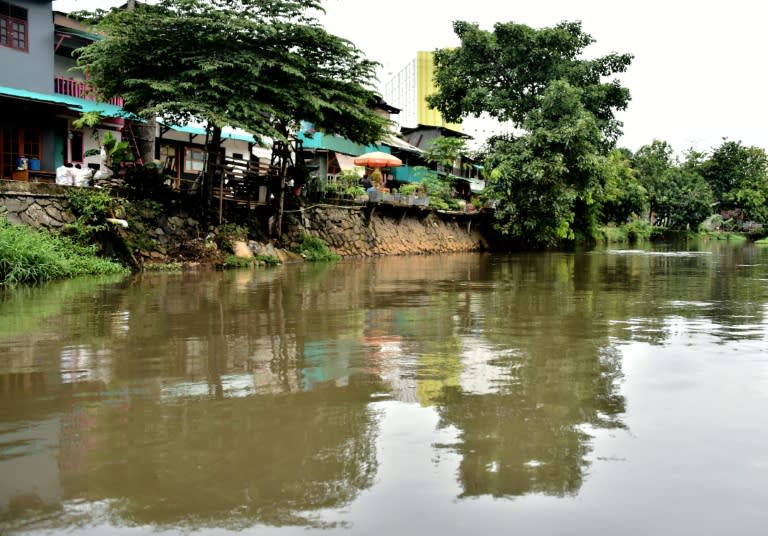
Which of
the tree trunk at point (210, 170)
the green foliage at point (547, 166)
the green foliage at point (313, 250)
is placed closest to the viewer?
the tree trunk at point (210, 170)

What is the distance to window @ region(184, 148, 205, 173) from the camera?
2808 cm

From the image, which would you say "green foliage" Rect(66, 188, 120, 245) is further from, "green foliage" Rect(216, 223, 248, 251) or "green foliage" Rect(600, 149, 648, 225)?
"green foliage" Rect(600, 149, 648, 225)

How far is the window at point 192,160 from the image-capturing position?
2808cm

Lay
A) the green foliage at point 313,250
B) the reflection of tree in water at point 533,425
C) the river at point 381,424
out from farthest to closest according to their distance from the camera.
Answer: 1. the green foliage at point 313,250
2. the reflection of tree in water at point 533,425
3. the river at point 381,424

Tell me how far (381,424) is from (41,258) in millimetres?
11745

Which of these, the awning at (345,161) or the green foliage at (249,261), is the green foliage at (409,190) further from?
the green foliage at (249,261)

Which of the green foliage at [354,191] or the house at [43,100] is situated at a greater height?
the house at [43,100]

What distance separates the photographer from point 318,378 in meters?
5.46

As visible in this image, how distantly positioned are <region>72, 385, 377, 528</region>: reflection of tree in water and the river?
0.6 inches

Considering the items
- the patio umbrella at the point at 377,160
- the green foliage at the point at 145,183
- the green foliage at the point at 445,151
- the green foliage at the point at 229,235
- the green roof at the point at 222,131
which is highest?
the green foliage at the point at 445,151

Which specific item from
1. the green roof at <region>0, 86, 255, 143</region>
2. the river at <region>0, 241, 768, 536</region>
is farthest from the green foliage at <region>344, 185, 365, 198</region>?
the river at <region>0, 241, 768, 536</region>

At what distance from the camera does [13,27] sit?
22016 millimetres

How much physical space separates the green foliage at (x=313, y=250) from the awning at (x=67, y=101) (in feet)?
22.1

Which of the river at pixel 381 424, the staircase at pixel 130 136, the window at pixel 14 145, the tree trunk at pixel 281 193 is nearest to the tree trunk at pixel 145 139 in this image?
the staircase at pixel 130 136
